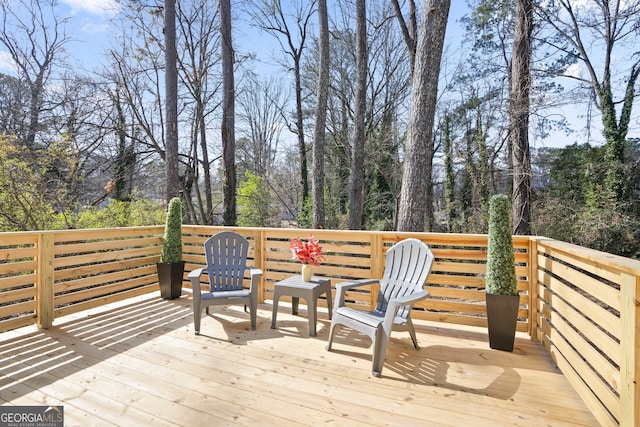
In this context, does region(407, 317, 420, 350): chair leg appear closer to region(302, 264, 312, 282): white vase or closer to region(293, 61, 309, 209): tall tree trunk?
region(302, 264, 312, 282): white vase

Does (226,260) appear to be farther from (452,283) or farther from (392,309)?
(452,283)

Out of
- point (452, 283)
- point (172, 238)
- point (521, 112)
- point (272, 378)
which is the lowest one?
point (272, 378)

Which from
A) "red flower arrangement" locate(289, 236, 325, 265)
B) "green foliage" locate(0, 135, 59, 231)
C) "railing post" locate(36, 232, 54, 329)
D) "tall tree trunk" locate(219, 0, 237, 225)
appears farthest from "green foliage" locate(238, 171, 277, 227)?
"red flower arrangement" locate(289, 236, 325, 265)

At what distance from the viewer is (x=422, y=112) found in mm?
4301

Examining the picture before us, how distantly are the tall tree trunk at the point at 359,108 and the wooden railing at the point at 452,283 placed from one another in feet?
12.1

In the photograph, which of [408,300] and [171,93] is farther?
[171,93]

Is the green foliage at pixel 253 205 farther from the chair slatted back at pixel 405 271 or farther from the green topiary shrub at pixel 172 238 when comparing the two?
the chair slatted back at pixel 405 271

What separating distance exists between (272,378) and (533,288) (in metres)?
2.53

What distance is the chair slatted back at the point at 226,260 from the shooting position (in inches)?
146

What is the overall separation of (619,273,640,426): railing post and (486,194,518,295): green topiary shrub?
3.96ft

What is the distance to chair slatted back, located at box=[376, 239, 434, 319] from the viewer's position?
9.41 ft

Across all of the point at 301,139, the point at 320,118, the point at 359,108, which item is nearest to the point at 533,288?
the point at 320,118

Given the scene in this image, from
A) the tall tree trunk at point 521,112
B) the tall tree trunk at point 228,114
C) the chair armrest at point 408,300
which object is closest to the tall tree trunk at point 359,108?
the tall tree trunk at point 228,114

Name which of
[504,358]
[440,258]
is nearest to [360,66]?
[440,258]
